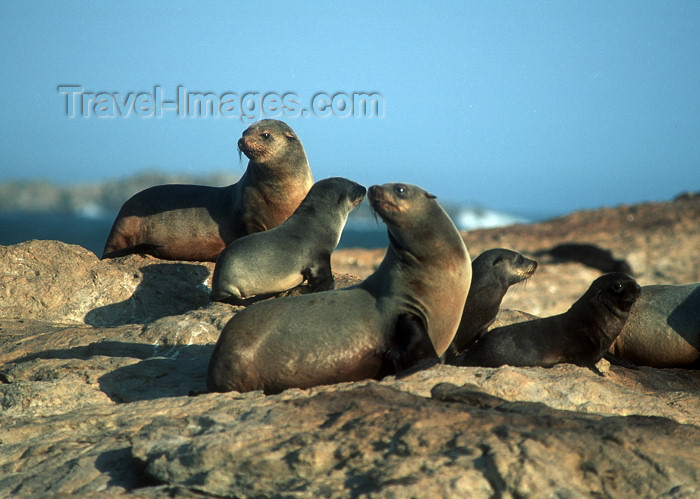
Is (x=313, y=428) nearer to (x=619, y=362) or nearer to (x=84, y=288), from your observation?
(x=619, y=362)

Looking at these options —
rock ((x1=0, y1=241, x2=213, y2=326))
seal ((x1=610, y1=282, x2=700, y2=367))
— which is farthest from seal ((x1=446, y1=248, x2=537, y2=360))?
rock ((x1=0, y1=241, x2=213, y2=326))

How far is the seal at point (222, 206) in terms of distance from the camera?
904 cm

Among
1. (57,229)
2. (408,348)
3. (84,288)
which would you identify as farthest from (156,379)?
(57,229)

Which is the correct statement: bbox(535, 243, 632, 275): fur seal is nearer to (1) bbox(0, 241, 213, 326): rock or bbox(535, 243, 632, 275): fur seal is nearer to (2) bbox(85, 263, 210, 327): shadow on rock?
(2) bbox(85, 263, 210, 327): shadow on rock

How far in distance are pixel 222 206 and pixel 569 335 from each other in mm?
4486

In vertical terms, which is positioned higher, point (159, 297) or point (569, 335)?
point (569, 335)

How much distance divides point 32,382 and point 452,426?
2953 millimetres

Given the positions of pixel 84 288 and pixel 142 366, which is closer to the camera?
pixel 142 366

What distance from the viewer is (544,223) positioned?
75.3 feet

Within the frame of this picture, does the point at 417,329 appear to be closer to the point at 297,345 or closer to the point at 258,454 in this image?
the point at 297,345

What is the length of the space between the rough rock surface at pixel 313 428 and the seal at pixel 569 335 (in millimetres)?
349

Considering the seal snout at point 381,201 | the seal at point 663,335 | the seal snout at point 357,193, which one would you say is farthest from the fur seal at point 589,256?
the seal snout at point 381,201

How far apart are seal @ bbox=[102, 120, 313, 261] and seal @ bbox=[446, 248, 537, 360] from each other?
2745mm

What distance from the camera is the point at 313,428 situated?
11.7ft
